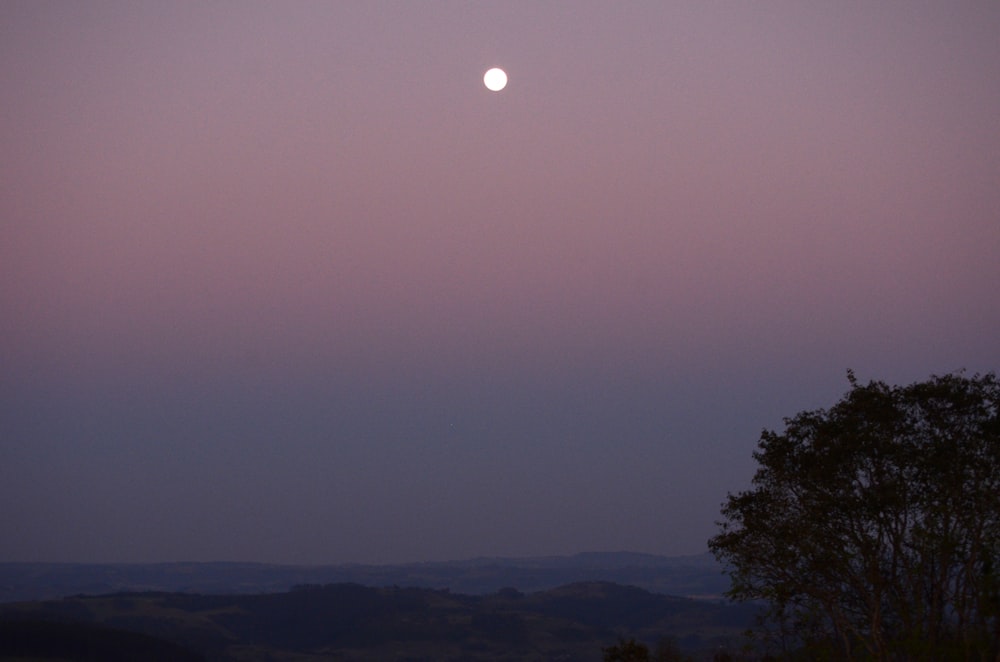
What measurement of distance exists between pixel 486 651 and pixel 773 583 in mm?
165014

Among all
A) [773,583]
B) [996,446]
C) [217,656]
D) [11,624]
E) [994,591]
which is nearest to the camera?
[994,591]

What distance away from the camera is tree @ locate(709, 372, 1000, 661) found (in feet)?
95.0

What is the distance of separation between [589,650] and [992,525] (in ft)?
543

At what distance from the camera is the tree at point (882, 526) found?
28969 millimetres

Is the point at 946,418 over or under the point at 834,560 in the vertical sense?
over

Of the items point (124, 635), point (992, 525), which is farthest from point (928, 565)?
point (124, 635)

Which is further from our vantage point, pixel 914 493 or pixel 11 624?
pixel 11 624

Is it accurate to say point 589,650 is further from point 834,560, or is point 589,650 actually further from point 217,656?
point 834,560

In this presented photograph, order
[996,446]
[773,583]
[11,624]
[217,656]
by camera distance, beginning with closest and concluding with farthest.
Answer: [996,446]
[773,583]
[11,624]
[217,656]

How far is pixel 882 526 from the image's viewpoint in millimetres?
29969

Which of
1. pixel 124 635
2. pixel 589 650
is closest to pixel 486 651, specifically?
pixel 589 650

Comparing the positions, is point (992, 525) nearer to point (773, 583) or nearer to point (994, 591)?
point (994, 591)

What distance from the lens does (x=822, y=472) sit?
30.2 metres

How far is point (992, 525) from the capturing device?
1145 inches
